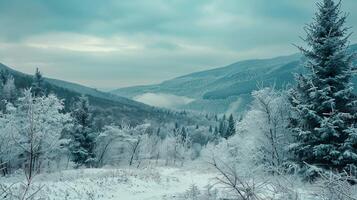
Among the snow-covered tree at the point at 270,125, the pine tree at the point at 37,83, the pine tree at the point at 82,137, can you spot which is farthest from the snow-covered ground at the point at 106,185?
the pine tree at the point at 37,83

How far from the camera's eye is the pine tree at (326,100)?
21750 mm

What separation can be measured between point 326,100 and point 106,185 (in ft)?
48.3

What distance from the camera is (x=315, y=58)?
79.2 ft

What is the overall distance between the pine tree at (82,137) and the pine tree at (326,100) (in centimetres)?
3016

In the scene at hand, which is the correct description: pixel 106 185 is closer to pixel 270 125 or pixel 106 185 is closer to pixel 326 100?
pixel 270 125

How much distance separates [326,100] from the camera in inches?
888

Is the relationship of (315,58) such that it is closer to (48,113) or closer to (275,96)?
(275,96)

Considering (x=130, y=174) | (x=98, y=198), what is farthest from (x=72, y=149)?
(x=98, y=198)

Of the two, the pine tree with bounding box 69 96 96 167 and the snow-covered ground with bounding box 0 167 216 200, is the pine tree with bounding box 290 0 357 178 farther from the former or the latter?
the pine tree with bounding box 69 96 96 167

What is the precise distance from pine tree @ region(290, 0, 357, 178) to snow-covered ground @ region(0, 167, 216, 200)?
21.0 feet

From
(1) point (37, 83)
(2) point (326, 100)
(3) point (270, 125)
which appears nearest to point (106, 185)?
(3) point (270, 125)

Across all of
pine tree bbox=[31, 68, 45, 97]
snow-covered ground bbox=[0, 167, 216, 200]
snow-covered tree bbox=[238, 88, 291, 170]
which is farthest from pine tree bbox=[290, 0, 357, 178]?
pine tree bbox=[31, 68, 45, 97]

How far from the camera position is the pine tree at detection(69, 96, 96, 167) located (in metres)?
48.5

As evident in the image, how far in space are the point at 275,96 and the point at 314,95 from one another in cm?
835
